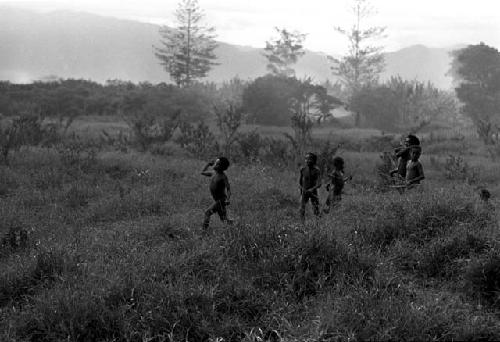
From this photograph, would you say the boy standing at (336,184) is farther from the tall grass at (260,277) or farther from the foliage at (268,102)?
the foliage at (268,102)

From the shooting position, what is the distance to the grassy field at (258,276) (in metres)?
4.04

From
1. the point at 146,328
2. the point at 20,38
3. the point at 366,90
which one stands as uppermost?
the point at 20,38

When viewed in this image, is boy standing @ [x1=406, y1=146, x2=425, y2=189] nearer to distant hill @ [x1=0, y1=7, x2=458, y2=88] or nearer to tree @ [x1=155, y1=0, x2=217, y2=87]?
tree @ [x1=155, y1=0, x2=217, y2=87]

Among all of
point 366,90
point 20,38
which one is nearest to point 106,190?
point 366,90

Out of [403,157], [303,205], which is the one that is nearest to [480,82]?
[403,157]

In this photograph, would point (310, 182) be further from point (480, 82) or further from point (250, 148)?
point (480, 82)

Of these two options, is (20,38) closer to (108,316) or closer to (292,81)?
(292,81)

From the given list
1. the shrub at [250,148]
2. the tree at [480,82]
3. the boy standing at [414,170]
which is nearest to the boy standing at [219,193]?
the boy standing at [414,170]

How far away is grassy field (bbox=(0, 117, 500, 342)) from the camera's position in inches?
159

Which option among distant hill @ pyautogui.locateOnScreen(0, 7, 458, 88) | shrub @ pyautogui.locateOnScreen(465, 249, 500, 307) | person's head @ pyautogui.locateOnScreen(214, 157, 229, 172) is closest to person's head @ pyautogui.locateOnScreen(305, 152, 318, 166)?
person's head @ pyautogui.locateOnScreen(214, 157, 229, 172)

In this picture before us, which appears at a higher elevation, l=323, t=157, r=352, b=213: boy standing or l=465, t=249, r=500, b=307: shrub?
l=323, t=157, r=352, b=213: boy standing

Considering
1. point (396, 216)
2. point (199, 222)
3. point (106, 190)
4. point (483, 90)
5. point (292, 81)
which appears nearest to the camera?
point (396, 216)

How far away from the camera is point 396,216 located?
6.63 meters

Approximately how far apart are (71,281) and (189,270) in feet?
3.69
